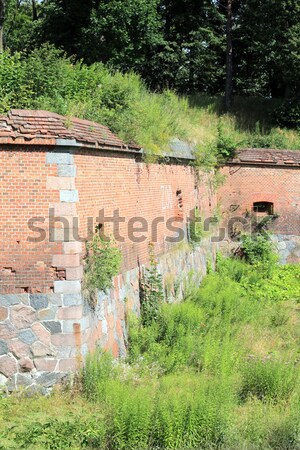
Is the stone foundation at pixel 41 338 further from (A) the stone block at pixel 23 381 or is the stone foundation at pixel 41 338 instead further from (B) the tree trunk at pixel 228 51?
(B) the tree trunk at pixel 228 51

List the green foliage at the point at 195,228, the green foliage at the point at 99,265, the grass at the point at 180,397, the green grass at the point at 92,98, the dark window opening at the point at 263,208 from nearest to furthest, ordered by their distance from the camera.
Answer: the grass at the point at 180,397, the green foliage at the point at 99,265, the green grass at the point at 92,98, the green foliage at the point at 195,228, the dark window opening at the point at 263,208

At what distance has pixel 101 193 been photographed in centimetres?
952

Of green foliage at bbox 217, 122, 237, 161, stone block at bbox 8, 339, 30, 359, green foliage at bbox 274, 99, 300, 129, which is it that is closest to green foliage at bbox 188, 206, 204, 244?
green foliage at bbox 217, 122, 237, 161

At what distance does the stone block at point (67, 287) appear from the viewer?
8297mm

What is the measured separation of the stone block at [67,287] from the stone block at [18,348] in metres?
0.96

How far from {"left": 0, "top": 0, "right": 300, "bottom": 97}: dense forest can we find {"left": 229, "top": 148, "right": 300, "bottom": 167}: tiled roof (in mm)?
4998

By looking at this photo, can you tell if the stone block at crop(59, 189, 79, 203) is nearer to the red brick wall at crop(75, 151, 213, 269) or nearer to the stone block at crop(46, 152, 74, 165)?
the red brick wall at crop(75, 151, 213, 269)

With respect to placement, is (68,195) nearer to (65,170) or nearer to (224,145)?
(65,170)

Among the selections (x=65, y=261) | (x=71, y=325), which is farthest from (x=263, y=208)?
(x=71, y=325)

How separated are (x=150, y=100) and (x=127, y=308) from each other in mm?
6439

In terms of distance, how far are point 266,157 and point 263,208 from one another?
1.79m

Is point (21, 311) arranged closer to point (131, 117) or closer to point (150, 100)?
point (131, 117)

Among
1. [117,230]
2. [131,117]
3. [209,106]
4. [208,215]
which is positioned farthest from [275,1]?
[117,230]

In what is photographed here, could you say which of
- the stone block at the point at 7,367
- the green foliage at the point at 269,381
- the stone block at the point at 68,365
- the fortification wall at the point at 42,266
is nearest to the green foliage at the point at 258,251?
the green foliage at the point at 269,381
